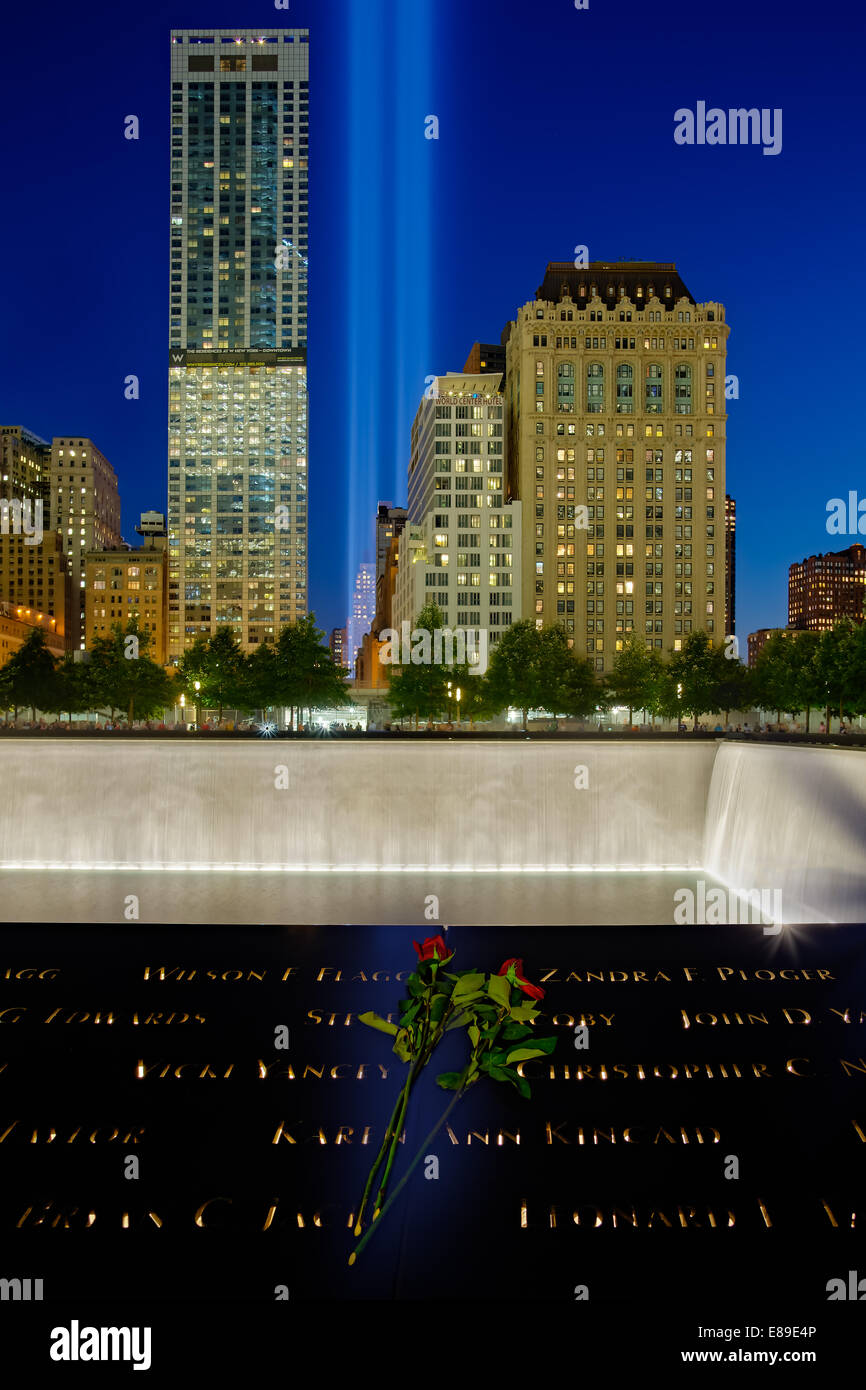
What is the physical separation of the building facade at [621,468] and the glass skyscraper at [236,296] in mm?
78256

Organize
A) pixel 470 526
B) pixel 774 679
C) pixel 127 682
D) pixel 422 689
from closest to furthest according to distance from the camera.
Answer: pixel 127 682 → pixel 774 679 → pixel 422 689 → pixel 470 526

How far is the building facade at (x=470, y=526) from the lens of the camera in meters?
116

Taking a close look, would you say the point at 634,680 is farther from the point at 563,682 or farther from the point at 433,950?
the point at 433,950

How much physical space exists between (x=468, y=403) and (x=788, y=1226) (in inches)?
4826

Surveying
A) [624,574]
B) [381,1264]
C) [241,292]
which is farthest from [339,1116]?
[241,292]

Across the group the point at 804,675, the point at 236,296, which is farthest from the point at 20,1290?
the point at 236,296

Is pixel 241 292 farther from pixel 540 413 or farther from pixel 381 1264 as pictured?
pixel 381 1264

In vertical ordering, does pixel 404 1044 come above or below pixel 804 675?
below

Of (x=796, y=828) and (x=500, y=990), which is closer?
(x=500, y=990)

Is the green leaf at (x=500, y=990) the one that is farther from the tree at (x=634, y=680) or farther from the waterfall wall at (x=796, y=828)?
the tree at (x=634, y=680)

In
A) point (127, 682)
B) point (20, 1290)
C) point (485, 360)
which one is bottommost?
point (20, 1290)

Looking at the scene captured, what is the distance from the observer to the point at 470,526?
117188 millimetres

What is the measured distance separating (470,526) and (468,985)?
115898mm

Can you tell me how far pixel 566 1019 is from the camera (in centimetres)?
584
